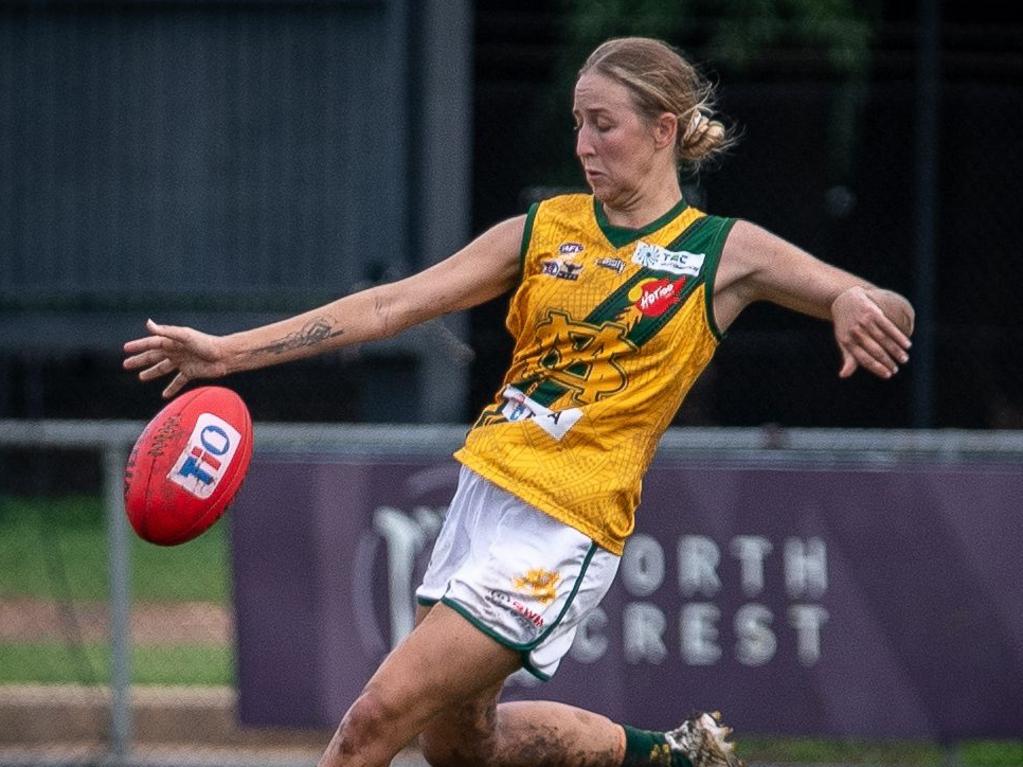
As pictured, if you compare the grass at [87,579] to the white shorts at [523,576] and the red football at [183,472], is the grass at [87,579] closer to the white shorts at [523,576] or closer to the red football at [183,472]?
the red football at [183,472]

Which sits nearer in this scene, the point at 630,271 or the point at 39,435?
the point at 630,271

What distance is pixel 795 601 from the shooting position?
23.0ft

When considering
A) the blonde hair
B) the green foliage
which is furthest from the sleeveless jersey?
the green foliage

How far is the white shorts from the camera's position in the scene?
4.48m

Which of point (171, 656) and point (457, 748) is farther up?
point (457, 748)

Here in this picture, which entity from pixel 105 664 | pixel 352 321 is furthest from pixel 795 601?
pixel 105 664

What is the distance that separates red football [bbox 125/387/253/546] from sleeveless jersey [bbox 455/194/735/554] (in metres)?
0.64

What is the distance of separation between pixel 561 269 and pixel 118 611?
3.54 meters

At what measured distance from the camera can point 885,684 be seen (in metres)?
7.01

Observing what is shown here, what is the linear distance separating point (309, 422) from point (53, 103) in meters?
2.48

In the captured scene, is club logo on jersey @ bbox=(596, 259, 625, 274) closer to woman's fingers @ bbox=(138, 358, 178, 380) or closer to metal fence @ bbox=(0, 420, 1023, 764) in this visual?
woman's fingers @ bbox=(138, 358, 178, 380)

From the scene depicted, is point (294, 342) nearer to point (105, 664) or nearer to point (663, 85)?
point (663, 85)

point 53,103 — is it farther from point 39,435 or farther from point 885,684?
point 885,684

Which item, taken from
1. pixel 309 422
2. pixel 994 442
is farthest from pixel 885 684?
pixel 309 422
